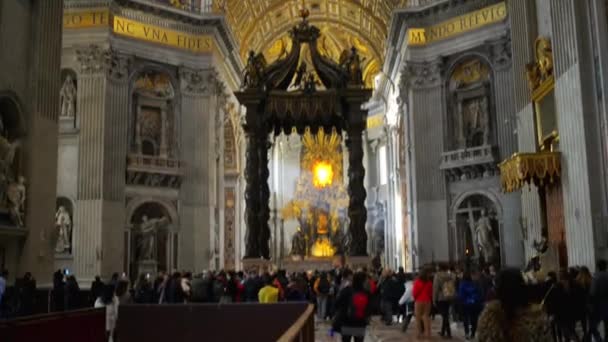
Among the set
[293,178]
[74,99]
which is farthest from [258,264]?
[293,178]

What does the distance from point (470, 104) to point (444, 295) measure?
1434cm

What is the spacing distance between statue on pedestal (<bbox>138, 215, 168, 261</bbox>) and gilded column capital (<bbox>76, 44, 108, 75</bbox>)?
5.46 m

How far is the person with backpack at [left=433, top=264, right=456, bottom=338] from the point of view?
1071 cm

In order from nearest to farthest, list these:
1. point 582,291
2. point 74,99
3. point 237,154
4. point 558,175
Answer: point 582,291
point 558,175
point 74,99
point 237,154

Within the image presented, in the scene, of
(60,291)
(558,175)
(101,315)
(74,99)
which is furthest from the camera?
(74,99)

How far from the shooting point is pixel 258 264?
17359 mm

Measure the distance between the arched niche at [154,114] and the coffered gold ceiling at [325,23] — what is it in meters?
7.13

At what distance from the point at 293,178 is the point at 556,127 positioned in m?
31.3

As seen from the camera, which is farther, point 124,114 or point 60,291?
point 124,114

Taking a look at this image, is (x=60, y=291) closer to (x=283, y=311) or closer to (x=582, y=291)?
(x=283, y=311)

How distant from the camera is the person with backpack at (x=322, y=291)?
50.8 ft

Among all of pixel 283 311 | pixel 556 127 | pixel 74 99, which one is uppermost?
pixel 74 99

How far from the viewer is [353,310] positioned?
7.22 metres

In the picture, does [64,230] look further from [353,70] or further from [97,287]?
[353,70]
